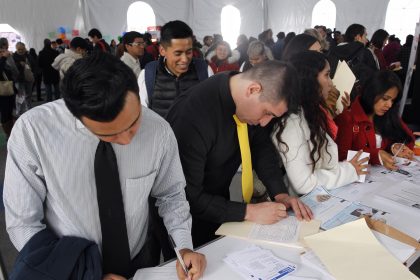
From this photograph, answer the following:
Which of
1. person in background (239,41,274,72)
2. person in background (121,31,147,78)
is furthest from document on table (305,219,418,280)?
person in background (239,41,274,72)

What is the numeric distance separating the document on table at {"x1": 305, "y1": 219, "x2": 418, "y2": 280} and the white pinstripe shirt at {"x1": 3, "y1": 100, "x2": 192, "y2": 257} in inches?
17.3

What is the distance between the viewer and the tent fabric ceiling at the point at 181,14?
9.15 meters

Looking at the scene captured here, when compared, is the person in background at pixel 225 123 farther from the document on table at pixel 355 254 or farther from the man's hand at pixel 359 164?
the man's hand at pixel 359 164

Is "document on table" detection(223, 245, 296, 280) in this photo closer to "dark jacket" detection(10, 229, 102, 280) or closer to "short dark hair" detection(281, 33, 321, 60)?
"dark jacket" detection(10, 229, 102, 280)

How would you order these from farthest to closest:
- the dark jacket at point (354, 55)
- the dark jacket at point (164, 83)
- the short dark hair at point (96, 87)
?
the dark jacket at point (354, 55) → the dark jacket at point (164, 83) → the short dark hair at point (96, 87)

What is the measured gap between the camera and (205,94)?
1313mm

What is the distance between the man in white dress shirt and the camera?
2.52 ft

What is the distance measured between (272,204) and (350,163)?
584 millimetres

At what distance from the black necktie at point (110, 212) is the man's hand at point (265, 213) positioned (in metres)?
0.49

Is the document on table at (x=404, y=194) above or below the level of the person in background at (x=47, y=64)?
below

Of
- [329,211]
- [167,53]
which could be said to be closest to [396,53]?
[167,53]

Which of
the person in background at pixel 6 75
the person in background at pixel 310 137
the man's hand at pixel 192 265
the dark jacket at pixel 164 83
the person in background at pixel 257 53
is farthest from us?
the person in background at pixel 6 75

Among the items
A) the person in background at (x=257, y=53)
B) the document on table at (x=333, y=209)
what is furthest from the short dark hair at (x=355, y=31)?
the document on table at (x=333, y=209)

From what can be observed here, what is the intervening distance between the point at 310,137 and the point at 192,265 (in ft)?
2.54
